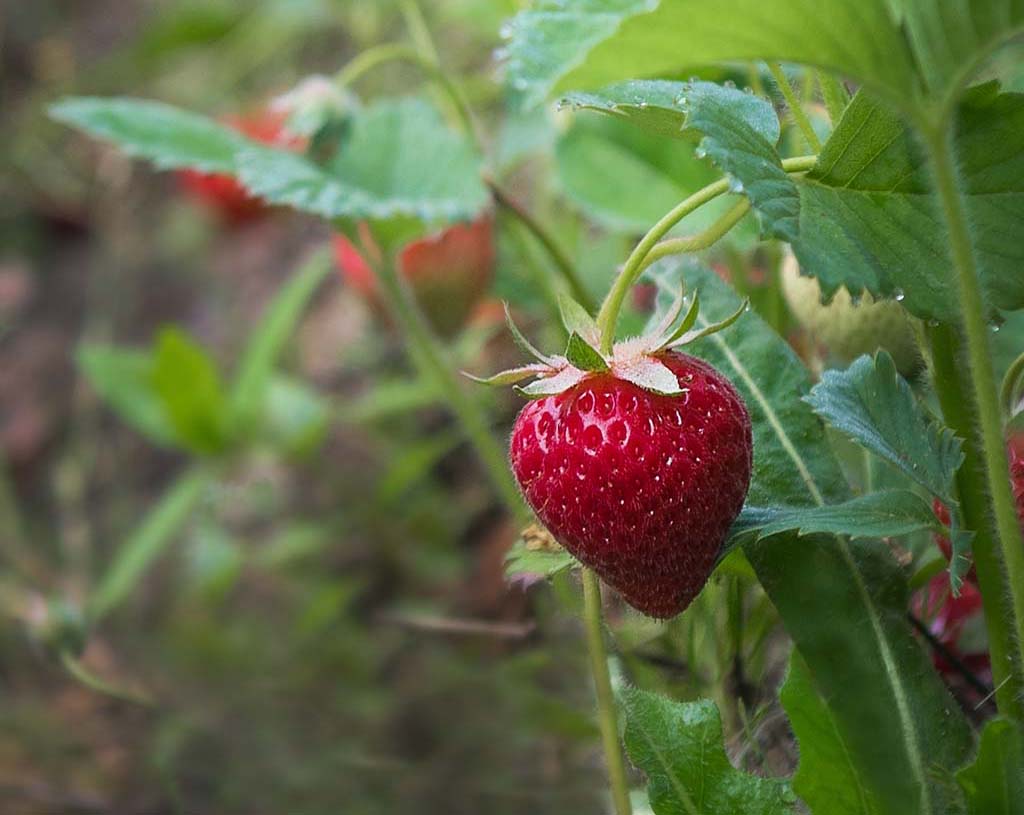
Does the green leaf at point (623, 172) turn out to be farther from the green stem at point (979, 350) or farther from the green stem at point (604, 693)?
the green stem at point (979, 350)

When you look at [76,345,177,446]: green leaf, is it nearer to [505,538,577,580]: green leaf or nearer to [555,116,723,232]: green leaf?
[555,116,723,232]: green leaf

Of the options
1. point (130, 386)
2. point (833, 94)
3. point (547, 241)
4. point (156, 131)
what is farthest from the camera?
point (130, 386)

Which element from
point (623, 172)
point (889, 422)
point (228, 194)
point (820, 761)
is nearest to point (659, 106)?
point (889, 422)

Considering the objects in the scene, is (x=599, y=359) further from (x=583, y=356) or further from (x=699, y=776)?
(x=699, y=776)

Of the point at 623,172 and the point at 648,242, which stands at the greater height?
the point at 648,242

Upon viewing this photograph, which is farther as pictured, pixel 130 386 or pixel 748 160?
pixel 130 386

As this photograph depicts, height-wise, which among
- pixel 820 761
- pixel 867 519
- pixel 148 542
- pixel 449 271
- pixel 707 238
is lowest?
pixel 148 542
